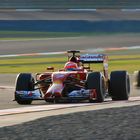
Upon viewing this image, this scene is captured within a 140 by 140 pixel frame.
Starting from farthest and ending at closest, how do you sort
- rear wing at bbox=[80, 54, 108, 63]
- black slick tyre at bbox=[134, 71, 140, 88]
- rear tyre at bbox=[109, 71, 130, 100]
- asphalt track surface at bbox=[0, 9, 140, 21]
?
asphalt track surface at bbox=[0, 9, 140, 21]
black slick tyre at bbox=[134, 71, 140, 88]
rear wing at bbox=[80, 54, 108, 63]
rear tyre at bbox=[109, 71, 130, 100]

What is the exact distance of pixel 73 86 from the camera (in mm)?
16609

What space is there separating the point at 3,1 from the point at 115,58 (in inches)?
1159

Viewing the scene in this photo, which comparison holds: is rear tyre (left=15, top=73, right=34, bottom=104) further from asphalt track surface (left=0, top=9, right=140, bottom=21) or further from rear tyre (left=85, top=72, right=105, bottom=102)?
asphalt track surface (left=0, top=9, right=140, bottom=21)

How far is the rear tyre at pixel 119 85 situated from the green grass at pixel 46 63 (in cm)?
1066

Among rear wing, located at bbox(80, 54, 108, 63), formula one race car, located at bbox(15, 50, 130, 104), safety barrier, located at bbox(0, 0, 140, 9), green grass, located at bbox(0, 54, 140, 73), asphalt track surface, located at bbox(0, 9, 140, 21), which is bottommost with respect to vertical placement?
formula one race car, located at bbox(15, 50, 130, 104)

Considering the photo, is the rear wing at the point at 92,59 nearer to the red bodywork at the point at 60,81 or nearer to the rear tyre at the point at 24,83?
the red bodywork at the point at 60,81

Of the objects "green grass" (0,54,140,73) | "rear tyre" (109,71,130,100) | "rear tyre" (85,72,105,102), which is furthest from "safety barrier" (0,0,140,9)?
"rear tyre" (85,72,105,102)

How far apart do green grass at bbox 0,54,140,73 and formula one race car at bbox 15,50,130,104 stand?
10.6 metres

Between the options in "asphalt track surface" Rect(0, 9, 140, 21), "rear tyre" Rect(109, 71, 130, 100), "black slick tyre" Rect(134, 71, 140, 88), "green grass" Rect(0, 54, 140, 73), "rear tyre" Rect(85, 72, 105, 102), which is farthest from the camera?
"asphalt track surface" Rect(0, 9, 140, 21)

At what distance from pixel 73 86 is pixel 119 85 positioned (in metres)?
1.08

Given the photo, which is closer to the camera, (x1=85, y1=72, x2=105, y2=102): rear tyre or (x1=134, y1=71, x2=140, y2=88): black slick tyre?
(x1=85, y1=72, x2=105, y2=102): rear tyre

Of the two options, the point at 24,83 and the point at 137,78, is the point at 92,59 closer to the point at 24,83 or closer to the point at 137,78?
the point at 24,83

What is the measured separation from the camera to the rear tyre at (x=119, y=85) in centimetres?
1662

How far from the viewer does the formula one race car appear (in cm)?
1605
